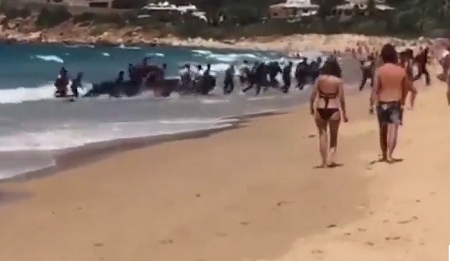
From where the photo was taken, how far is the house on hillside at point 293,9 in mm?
7009

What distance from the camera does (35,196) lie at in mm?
2393

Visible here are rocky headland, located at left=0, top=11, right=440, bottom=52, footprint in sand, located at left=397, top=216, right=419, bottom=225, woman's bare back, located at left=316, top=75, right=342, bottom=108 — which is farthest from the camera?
rocky headland, located at left=0, top=11, right=440, bottom=52

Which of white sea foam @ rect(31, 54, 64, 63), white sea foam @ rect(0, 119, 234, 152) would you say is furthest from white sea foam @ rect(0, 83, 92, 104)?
white sea foam @ rect(31, 54, 64, 63)

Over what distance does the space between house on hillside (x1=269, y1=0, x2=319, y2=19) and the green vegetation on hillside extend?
0.08m

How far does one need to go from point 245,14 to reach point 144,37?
1910mm

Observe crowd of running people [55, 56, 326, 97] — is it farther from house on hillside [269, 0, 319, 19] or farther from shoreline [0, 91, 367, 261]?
shoreline [0, 91, 367, 261]

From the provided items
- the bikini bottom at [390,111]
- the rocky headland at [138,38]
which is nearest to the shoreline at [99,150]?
the bikini bottom at [390,111]

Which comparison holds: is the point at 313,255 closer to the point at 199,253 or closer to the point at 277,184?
the point at 199,253

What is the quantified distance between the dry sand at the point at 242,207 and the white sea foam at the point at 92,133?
54 cm

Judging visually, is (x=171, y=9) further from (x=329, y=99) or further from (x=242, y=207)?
(x=242, y=207)

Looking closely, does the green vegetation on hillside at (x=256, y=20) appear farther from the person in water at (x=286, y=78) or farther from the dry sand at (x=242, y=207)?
the dry sand at (x=242, y=207)

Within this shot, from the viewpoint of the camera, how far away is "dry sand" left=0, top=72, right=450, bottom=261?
5.62 ft

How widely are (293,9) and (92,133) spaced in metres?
3.42

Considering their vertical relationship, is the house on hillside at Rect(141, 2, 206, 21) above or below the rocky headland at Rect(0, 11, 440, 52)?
above
